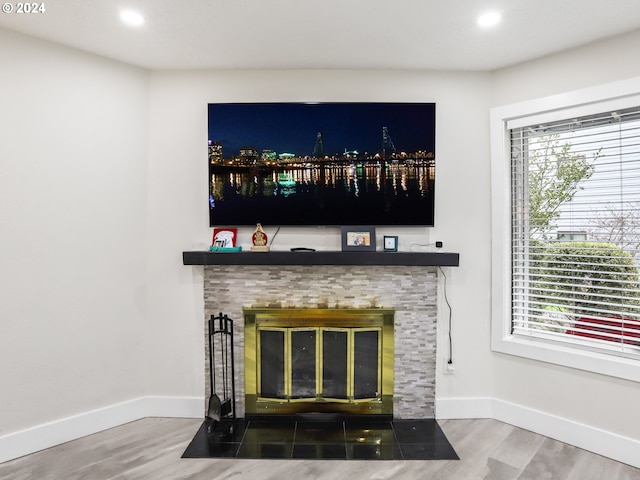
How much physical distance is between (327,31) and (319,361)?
7.30ft

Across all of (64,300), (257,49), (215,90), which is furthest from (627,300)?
(64,300)

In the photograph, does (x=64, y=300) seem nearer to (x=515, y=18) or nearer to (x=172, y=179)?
(x=172, y=179)

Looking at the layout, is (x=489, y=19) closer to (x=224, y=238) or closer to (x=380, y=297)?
(x=380, y=297)

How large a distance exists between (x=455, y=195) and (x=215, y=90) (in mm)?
1975

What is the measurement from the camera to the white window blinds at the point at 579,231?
7.64 ft

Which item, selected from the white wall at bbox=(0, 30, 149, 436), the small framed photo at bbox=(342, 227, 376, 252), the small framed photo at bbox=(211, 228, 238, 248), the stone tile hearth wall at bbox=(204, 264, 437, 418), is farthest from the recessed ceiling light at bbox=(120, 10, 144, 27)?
the small framed photo at bbox=(342, 227, 376, 252)

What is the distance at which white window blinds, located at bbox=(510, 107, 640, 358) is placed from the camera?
91.7 inches

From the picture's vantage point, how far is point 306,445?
96.4 inches

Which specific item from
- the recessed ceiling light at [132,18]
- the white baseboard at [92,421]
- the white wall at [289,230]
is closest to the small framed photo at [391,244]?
the white wall at [289,230]

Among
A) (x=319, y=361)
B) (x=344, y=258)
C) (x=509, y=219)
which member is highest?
(x=509, y=219)

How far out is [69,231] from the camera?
8.21 feet

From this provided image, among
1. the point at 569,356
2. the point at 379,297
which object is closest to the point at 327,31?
the point at 379,297

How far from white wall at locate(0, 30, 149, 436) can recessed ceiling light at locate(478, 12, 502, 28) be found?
2338 millimetres

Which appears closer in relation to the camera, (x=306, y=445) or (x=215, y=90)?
(x=306, y=445)
